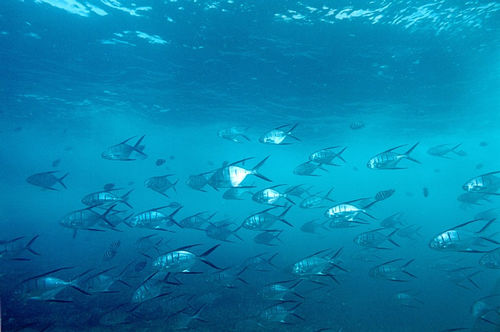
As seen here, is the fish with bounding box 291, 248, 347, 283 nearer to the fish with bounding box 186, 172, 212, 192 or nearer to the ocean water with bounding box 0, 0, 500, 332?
the ocean water with bounding box 0, 0, 500, 332

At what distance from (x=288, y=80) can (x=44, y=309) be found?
17.7 m

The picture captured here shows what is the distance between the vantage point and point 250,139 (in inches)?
670

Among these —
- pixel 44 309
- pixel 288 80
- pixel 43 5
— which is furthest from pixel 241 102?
pixel 44 309

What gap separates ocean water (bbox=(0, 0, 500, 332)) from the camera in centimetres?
745

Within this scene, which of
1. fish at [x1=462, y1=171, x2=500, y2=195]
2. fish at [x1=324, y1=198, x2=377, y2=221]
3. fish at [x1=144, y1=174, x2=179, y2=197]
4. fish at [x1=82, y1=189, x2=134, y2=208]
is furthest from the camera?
fish at [x1=144, y1=174, x2=179, y2=197]

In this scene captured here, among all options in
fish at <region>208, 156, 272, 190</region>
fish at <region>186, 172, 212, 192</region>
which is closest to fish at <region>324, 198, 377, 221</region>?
fish at <region>208, 156, 272, 190</region>

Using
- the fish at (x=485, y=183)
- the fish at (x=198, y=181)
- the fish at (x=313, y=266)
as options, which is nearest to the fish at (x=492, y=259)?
the fish at (x=485, y=183)

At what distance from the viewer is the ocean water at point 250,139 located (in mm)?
7449

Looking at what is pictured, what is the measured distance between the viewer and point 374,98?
23312mm

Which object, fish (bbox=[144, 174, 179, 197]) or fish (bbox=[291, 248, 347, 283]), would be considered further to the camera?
fish (bbox=[144, 174, 179, 197])

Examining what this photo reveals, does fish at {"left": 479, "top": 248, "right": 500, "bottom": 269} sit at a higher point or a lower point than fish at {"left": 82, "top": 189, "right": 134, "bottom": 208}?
lower

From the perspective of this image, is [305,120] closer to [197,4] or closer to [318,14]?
[318,14]

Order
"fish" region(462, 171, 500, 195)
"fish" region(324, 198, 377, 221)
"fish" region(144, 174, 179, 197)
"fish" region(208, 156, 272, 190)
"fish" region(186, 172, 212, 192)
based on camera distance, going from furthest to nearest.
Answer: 1. "fish" region(144, 174, 179, 197)
2. "fish" region(186, 172, 212, 192)
3. "fish" region(324, 198, 377, 221)
4. "fish" region(462, 171, 500, 195)
5. "fish" region(208, 156, 272, 190)

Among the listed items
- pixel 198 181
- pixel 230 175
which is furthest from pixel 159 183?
pixel 230 175
